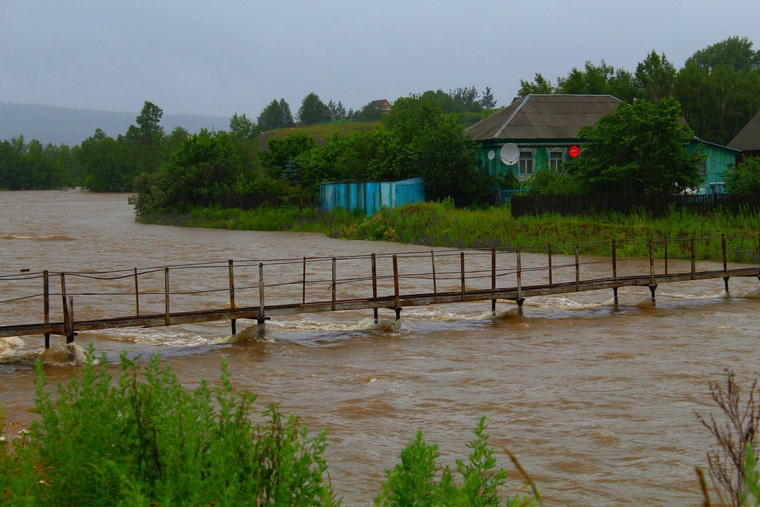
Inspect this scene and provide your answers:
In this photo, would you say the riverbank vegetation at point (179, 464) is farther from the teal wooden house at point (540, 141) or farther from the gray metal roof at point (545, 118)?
the gray metal roof at point (545, 118)

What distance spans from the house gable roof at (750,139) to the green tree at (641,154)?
16159 millimetres

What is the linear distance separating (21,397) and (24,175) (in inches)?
4551

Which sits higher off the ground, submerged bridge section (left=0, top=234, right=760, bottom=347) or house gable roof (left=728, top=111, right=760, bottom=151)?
house gable roof (left=728, top=111, right=760, bottom=151)

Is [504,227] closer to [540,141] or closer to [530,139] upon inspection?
[530,139]

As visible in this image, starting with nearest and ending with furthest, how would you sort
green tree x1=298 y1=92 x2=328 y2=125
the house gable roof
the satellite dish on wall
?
the satellite dish on wall < the house gable roof < green tree x1=298 y1=92 x2=328 y2=125

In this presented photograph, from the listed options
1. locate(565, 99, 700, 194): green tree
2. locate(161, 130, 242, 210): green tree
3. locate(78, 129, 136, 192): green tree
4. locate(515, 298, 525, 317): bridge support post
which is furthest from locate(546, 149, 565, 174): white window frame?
locate(78, 129, 136, 192): green tree

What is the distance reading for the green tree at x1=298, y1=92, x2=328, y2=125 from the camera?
155000mm

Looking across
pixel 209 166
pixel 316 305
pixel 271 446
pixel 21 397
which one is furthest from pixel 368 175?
pixel 271 446

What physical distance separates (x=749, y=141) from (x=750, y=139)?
0.23 meters

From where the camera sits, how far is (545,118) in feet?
129

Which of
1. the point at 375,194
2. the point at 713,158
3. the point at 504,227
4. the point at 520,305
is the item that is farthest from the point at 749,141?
the point at 520,305

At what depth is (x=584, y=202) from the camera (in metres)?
29.0

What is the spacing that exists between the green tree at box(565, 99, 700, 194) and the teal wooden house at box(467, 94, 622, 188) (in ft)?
23.5

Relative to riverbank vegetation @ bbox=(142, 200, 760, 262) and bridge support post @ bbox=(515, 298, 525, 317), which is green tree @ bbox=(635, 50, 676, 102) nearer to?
riverbank vegetation @ bbox=(142, 200, 760, 262)
